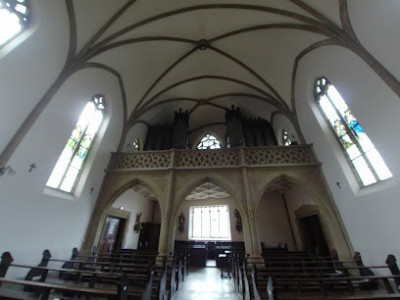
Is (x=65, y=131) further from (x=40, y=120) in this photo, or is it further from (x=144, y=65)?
(x=144, y=65)

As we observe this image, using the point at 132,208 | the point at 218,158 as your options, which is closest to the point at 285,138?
the point at 218,158

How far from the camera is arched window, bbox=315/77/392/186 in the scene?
199 inches

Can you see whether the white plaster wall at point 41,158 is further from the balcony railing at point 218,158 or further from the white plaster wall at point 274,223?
the white plaster wall at point 274,223

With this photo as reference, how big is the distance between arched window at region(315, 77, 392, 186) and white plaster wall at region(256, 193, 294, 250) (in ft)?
20.9

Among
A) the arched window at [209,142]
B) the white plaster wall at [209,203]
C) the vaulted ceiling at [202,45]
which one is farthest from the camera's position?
the arched window at [209,142]

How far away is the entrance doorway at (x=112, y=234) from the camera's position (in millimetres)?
8227

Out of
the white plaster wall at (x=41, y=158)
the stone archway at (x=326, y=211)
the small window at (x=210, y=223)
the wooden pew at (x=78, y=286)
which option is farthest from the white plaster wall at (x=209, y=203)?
the wooden pew at (x=78, y=286)

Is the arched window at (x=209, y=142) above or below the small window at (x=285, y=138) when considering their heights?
above

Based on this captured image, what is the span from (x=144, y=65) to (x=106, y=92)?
81.2 inches

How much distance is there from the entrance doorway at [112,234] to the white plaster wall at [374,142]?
30.7ft

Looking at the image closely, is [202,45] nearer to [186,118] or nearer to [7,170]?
[186,118]

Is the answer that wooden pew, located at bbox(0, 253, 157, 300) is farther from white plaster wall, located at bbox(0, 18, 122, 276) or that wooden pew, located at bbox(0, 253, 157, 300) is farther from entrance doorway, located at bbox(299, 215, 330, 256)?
entrance doorway, located at bbox(299, 215, 330, 256)

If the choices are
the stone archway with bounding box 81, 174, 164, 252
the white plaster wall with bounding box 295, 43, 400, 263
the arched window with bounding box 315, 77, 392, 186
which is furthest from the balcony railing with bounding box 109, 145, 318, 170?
the arched window with bounding box 315, 77, 392, 186

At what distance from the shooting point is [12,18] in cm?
427
